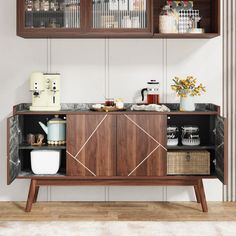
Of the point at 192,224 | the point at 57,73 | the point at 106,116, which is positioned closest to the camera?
the point at 192,224

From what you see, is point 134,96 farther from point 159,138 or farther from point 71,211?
point 71,211

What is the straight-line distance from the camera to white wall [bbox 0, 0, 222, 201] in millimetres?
4793

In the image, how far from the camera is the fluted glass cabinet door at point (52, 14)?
447cm

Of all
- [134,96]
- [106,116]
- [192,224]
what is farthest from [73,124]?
[192,224]

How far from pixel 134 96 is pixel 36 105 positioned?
2.87 ft

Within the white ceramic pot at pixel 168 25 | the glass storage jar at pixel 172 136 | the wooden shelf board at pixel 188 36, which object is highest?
the white ceramic pot at pixel 168 25

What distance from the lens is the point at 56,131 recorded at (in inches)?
178

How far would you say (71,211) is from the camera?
4520mm

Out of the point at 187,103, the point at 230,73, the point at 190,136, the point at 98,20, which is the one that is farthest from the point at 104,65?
the point at 230,73

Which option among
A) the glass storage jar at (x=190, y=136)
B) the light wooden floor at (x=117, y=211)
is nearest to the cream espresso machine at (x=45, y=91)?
the light wooden floor at (x=117, y=211)

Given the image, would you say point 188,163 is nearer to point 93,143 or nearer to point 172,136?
point 172,136

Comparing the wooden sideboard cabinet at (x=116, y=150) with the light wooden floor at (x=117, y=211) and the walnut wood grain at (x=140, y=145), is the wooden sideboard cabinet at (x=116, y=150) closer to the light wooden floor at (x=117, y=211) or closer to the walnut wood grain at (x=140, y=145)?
the walnut wood grain at (x=140, y=145)

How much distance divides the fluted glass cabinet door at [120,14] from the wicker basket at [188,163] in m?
1.08

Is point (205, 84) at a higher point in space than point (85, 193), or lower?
higher
